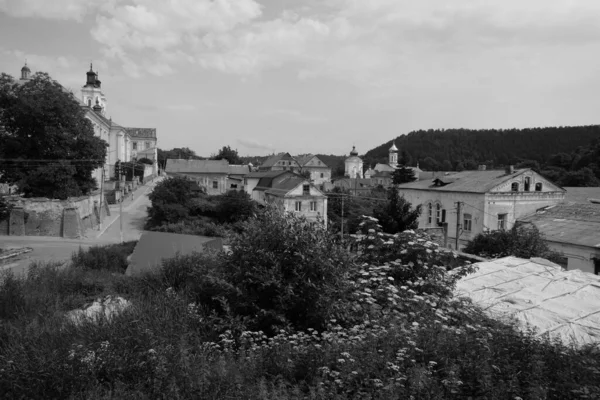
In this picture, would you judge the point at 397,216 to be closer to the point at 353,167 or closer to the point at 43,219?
the point at 43,219

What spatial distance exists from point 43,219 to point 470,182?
27.9m

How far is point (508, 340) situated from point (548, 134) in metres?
161

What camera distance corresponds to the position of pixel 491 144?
161750 millimetres

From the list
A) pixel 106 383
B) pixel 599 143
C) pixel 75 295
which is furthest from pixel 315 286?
pixel 599 143

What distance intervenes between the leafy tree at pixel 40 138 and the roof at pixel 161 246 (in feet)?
61.7

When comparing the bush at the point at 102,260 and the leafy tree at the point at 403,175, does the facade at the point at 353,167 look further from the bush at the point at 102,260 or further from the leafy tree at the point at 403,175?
the bush at the point at 102,260

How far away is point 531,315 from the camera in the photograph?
260 inches

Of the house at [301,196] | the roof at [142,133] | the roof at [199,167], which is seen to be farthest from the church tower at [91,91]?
the house at [301,196]

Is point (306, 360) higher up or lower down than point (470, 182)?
lower down

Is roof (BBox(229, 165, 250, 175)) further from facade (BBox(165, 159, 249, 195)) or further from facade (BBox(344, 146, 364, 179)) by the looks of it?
facade (BBox(344, 146, 364, 179))

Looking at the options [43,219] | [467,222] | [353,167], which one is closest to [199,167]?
[43,219]

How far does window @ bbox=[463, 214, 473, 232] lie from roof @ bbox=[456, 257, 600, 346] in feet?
51.4

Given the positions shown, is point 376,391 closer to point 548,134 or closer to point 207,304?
point 207,304

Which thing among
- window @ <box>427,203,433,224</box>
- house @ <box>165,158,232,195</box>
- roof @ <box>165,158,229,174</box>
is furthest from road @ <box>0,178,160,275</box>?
window @ <box>427,203,433,224</box>
